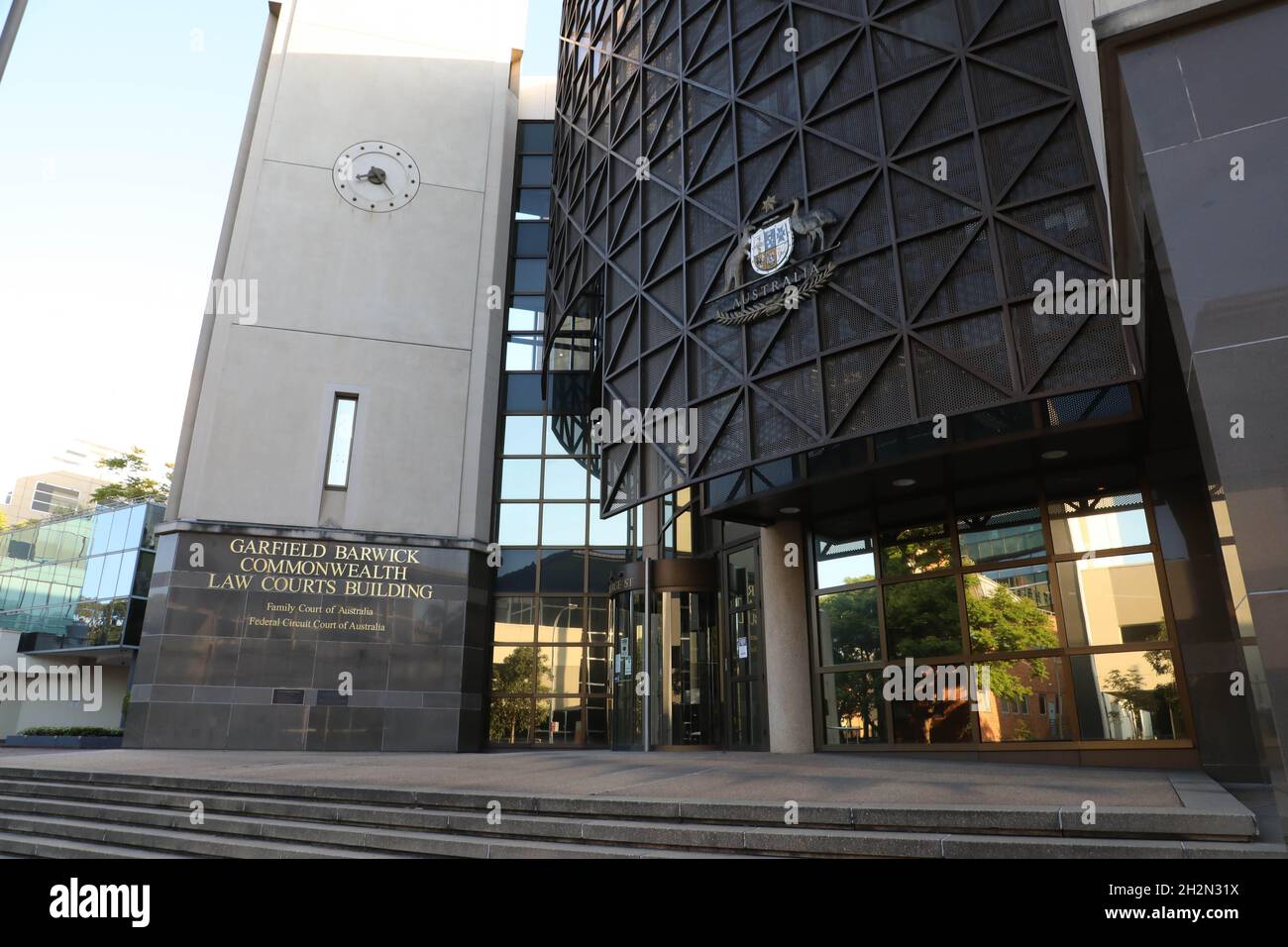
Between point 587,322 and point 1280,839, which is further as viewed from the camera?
point 587,322

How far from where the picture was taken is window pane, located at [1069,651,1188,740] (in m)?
12.8

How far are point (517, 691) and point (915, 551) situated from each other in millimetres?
12668

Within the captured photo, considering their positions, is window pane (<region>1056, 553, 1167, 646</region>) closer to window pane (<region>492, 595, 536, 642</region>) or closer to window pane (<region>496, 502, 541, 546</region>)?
window pane (<region>492, 595, 536, 642</region>)

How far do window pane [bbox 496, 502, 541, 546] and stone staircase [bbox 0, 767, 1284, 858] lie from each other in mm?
14289

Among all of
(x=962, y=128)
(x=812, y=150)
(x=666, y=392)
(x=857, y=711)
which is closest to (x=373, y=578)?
(x=666, y=392)

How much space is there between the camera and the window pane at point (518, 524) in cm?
2458

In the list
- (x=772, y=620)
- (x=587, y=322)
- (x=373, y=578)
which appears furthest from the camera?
(x=587, y=322)

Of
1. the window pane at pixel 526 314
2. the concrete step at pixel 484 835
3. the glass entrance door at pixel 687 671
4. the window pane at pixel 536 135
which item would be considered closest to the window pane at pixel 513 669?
the glass entrance door at pixel 687 671

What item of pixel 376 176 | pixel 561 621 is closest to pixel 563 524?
pixel 561 621

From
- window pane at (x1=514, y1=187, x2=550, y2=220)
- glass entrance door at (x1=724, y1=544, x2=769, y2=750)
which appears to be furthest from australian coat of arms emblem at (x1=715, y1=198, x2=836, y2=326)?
window pane at (x1=514, y1=187, x2=550, y2=220)

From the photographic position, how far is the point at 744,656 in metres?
18.7

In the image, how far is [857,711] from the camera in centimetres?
1631
